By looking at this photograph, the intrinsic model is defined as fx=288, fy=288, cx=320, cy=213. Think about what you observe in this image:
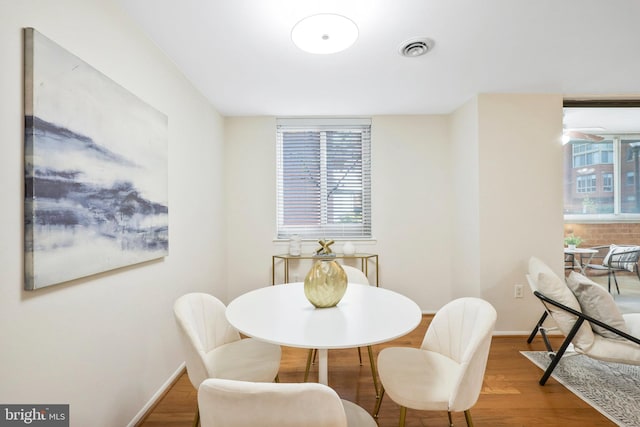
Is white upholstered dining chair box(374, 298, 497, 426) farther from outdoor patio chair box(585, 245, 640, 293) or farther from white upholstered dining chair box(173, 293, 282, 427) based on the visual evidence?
outdoor patio chair box(585, 245, 640, 293)

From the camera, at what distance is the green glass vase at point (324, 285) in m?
1.47

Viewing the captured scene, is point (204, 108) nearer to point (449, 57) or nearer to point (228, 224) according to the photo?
point (228, 224)

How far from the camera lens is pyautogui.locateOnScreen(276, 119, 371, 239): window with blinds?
358 cm

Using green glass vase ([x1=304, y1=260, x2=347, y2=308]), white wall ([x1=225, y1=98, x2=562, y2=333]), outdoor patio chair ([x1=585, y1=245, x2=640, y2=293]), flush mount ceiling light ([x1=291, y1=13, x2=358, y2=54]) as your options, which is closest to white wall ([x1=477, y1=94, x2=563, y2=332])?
white wall ([x1=225, y1=98, x2=562, y2=333])

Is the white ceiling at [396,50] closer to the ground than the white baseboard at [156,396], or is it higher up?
higher up

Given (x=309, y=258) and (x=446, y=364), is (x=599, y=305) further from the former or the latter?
(x=309, y=258)

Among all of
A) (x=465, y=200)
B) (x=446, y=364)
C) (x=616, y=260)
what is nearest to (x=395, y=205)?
(x=465, y=200)

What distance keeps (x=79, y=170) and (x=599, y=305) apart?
3.12 meters

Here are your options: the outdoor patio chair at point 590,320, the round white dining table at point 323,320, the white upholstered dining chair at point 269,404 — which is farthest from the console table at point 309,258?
the white upholstered dining chair at point 269,404

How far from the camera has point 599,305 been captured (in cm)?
195

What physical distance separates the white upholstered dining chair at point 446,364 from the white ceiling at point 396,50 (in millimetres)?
1674

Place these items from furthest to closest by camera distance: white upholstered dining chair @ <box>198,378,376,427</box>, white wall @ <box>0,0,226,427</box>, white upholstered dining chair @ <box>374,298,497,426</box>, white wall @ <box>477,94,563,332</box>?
1. white wall @ <box>477,94,563,332</box>
2. white upholstered dining chair @ <box>374,298,497,426</box>
3. white wall @ <box>0,0,226,427</box>
4. white upholstered dining chair @ <box>198,378,376,427</box>

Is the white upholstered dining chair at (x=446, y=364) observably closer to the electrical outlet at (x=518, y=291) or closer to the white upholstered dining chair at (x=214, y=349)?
the white upholstered dining chair at (x=214, y=349)

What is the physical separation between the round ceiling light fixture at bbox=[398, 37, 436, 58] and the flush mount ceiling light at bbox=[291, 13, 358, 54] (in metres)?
0.53
